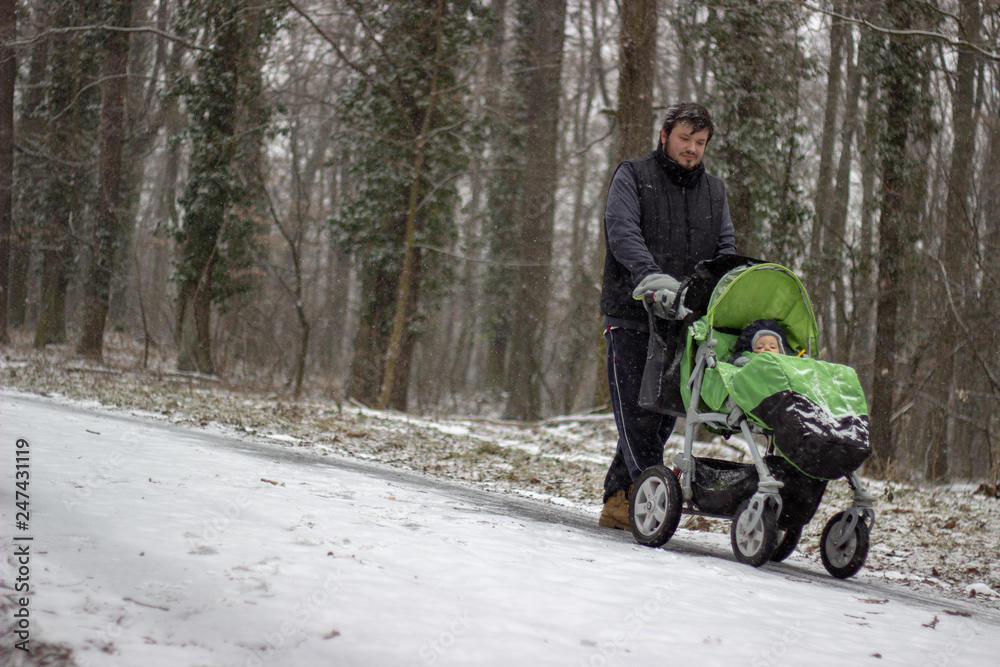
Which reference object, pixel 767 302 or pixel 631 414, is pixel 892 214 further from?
pixel 631 414

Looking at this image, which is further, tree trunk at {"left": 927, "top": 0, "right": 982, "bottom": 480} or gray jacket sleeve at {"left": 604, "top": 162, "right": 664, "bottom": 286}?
tree trunk at {"left": 927, "top": 0, "right": 982, "bottom": 480}

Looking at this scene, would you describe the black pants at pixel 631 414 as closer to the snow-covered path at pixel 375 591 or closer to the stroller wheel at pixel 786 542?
the snow-covered path at pixel 375 591

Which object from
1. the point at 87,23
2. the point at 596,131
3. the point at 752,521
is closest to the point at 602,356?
the point at 752,521

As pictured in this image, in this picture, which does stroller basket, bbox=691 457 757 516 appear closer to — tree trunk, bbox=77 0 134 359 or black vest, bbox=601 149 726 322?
black vest, bbox=601 149 726 322

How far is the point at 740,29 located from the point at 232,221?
34.8 ft

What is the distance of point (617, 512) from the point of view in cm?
498

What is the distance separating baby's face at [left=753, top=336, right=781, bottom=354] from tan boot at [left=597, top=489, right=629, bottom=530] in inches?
46.9

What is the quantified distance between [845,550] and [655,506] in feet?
3.25

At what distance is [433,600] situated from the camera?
102 inches

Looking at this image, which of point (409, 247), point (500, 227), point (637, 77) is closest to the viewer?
point (637, 77)

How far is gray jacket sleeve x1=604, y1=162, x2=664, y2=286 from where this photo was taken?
14.6ft

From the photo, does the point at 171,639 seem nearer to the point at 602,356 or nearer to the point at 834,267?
the point at 602,356

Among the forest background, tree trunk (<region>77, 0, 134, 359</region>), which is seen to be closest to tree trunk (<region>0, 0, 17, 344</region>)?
the forest background

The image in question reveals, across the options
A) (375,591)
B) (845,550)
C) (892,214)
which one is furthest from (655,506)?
(892,214)
